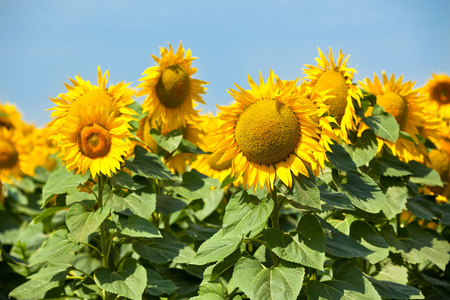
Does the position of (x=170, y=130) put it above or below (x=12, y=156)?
below

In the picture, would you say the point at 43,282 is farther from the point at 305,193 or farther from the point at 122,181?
the point at 305,193

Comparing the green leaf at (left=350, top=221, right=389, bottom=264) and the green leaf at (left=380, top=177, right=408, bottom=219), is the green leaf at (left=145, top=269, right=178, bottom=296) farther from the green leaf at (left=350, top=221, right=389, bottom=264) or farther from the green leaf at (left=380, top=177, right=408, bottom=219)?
the green leaf at (left=380, top=177, right=408, bottom=219)

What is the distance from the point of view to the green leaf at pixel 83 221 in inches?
113

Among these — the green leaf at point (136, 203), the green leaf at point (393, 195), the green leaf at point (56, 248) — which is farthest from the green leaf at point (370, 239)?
the green leaf at point (56, 248)

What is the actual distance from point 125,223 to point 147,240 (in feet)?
0.90

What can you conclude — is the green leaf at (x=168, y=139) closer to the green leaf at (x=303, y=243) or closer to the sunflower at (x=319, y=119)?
the sunflower at (x=319, y=119)

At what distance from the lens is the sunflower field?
2.42 metres

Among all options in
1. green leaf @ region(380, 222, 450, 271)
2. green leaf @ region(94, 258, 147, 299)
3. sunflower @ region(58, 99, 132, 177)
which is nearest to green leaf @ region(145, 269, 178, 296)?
green leaf @ region(94, 258, 147, 299)

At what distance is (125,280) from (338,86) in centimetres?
184

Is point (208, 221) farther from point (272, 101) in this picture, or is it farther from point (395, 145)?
point (272, 101)

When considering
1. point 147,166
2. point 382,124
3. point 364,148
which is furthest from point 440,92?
point 147,166

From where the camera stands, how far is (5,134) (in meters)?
6.12

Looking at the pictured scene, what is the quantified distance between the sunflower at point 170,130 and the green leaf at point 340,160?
1503 mm

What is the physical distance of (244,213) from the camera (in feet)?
8.09
